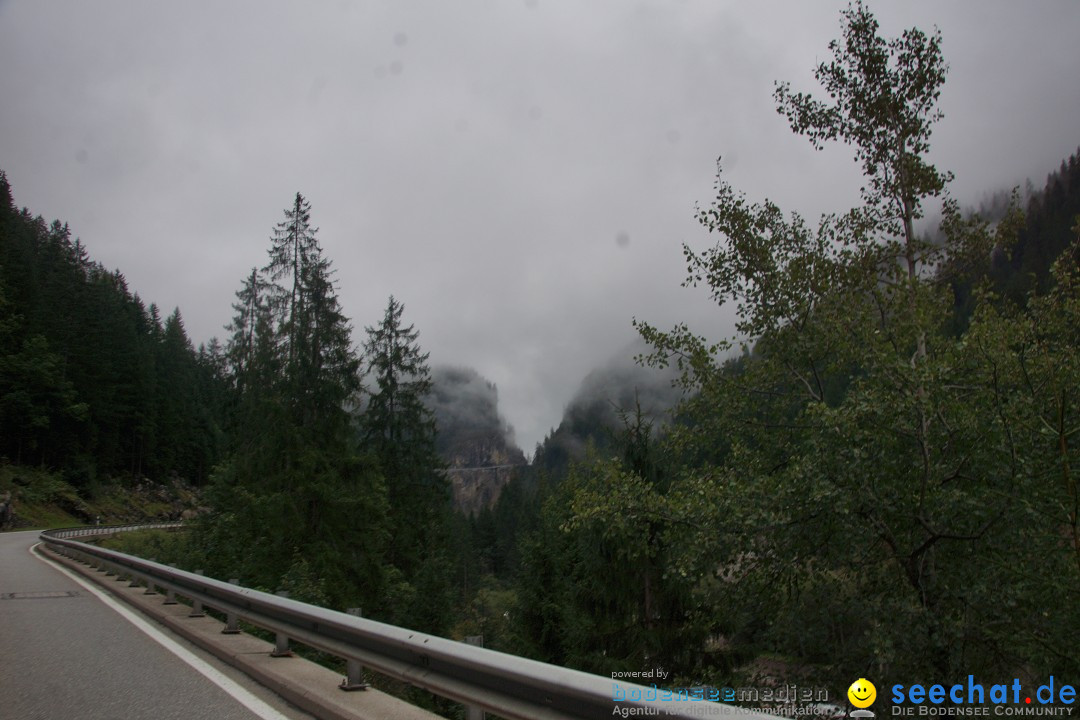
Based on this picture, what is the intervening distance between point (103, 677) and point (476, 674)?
4489 millimetres

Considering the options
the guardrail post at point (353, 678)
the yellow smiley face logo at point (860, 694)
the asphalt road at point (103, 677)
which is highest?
the yellow smiley face logo at point (860, 694)

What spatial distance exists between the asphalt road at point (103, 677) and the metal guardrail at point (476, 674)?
2.04 ft

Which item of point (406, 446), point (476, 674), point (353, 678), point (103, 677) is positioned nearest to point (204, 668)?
point (103, 677)

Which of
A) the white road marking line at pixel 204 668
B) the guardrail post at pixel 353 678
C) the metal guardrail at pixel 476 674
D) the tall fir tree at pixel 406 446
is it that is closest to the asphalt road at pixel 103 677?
the white road marking line at pixel 204 668

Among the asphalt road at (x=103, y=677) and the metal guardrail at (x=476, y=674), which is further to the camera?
the asphalt road at (x=103, y=677)

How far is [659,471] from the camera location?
17844 millimetres

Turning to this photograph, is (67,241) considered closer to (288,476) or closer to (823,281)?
(288,476)

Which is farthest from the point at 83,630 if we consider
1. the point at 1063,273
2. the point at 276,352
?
the point at 276,352

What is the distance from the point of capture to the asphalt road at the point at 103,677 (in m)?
Result: 5.26

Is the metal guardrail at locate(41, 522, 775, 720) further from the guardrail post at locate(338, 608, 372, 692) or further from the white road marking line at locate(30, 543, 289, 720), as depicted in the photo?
the white road marking line at locate(30, 543, 289, 720)

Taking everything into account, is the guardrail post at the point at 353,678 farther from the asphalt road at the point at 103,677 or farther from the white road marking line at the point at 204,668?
the white road marking line at the point at 204,668

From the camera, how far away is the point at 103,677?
6418 millimetres

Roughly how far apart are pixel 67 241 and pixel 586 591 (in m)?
77.4

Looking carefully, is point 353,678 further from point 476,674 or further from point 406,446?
point 406,446
